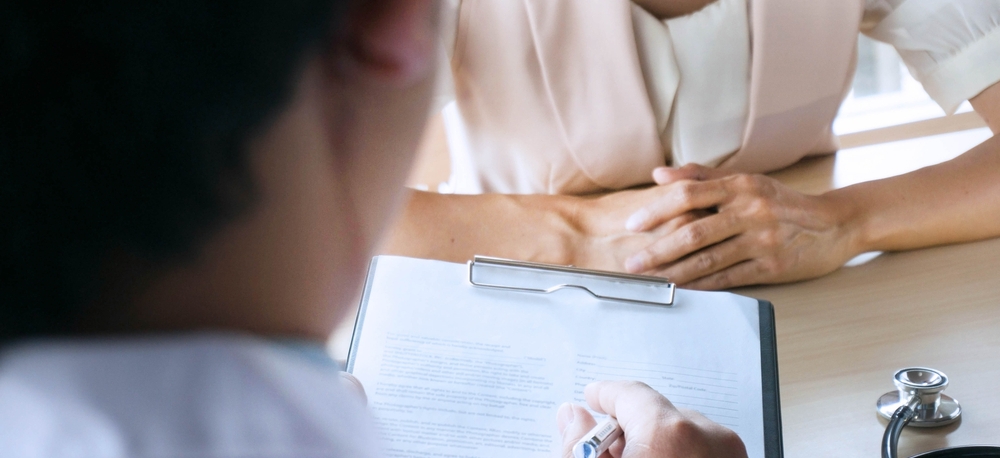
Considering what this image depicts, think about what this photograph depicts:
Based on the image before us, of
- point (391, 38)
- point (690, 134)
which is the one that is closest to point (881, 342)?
point (690, 134)

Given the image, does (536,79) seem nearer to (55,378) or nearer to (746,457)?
(746,457)

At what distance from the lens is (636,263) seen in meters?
0.70

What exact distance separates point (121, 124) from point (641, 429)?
36 centimetres

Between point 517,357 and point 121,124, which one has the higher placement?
point 121,124

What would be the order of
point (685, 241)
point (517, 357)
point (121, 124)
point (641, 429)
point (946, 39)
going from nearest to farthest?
point (121, 124) → point (641, 429) → point (517, 357) → point (685, 241) → point (946, 39)

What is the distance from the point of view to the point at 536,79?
2.81 feet

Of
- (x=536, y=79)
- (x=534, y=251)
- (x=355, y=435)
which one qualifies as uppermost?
(x=355, y=435)

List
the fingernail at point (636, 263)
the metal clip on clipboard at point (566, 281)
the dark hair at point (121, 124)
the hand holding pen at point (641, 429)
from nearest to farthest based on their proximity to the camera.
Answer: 1. the dark hair at point (121, 124)
2. the hand holding pen at point (641, 429)
3. the metal clip on clipboard at point (566, 281)
4. the fingernail at point (636, 263)

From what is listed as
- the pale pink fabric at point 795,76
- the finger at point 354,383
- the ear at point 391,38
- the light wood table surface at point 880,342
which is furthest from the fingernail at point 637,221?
the ear at point 391,38

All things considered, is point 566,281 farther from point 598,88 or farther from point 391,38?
point 391,38

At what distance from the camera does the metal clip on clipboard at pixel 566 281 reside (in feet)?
1.95

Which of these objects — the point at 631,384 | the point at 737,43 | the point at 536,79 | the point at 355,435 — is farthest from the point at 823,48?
the point at 355,435

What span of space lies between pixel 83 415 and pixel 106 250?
0.03 m

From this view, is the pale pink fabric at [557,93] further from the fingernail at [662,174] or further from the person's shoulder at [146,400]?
the person's shoulder at [146,400]
